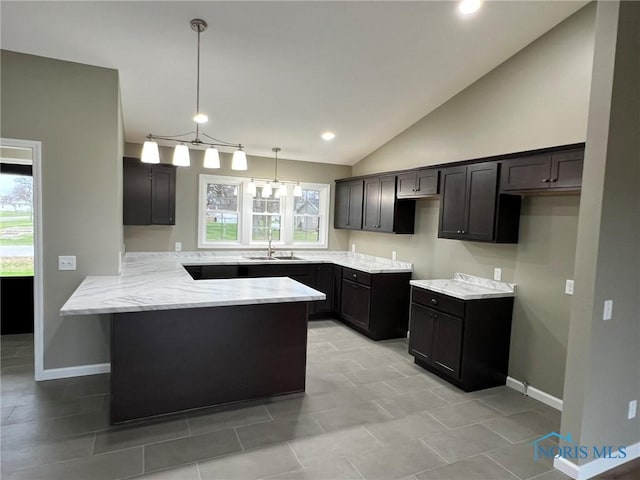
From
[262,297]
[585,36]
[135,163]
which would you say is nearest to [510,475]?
[262,297]

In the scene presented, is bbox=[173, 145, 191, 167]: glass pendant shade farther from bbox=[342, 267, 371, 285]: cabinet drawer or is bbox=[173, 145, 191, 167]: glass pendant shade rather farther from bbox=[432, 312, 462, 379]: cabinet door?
bbox=[342, 267, 371, 285]: cabinet drawer

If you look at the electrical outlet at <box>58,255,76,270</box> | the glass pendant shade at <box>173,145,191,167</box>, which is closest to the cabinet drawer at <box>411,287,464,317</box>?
the glass pendant shade at <box>173,145,191,167</box>

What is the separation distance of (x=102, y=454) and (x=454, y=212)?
11.9 feet

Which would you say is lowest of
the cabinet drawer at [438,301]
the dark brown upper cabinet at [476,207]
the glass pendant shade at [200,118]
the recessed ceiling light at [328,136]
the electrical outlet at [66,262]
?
the cabinet drawer at [438,301]

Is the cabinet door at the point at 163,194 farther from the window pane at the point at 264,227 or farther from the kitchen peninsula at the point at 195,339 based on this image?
the kitchen peninsula at the point at 195,339

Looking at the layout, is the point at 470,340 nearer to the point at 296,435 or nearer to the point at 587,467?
the point at 587,467

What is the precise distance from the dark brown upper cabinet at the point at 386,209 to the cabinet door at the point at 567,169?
2.08 meters

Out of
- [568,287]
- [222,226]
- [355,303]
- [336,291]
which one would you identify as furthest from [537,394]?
[222,226]

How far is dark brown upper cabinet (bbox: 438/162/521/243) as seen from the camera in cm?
351

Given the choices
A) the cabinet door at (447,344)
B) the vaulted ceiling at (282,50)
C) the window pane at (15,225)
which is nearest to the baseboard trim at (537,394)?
the cabinet door at (447,344)

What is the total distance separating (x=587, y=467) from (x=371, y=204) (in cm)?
376

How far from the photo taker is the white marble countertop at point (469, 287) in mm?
3533

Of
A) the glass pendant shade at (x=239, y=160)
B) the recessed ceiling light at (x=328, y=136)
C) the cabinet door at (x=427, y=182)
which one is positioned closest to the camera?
the glass pendant shade at (x=239, y=160)

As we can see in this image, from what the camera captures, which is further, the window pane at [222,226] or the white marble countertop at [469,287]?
the window pane at [222,226]
